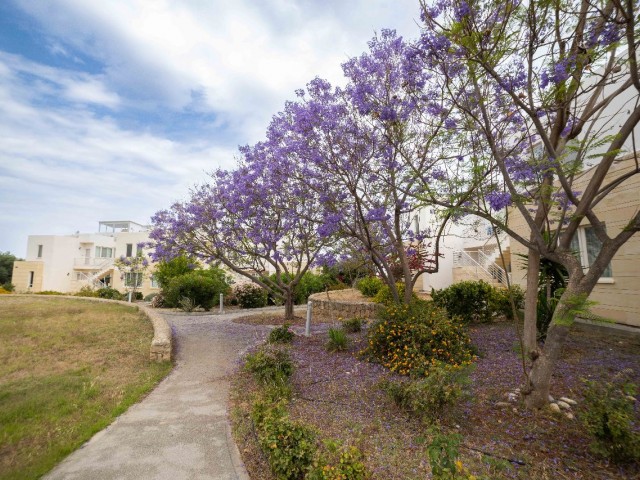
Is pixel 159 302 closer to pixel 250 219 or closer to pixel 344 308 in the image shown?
pixel 344 308

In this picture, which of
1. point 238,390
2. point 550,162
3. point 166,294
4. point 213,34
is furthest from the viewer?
point 166,294

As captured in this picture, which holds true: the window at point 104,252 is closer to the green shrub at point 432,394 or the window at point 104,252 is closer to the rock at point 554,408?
the green shrub at point 432,394

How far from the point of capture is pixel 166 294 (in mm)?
17438

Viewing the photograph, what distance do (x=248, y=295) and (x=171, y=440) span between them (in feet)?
50.0

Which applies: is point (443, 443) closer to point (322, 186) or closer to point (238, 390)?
point (238, 390)

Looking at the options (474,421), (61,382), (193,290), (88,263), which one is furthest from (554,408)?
(88,263)

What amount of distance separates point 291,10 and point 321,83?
4.72ft

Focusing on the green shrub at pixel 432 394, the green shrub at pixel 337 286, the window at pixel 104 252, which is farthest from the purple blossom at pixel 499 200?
the window at pixel 104 252

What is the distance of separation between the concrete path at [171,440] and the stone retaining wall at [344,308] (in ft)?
20.9

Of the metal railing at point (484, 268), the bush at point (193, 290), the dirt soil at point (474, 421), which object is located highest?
the metal railing at point (484, 268)

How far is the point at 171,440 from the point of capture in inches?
141

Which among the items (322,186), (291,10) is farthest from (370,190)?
(291,10)

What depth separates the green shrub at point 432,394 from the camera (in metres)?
3.47

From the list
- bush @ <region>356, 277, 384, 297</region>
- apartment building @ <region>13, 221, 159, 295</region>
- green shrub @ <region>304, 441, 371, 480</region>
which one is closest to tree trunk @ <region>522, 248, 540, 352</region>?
green shrub @ <region>304, 441, 371, 480</region>
